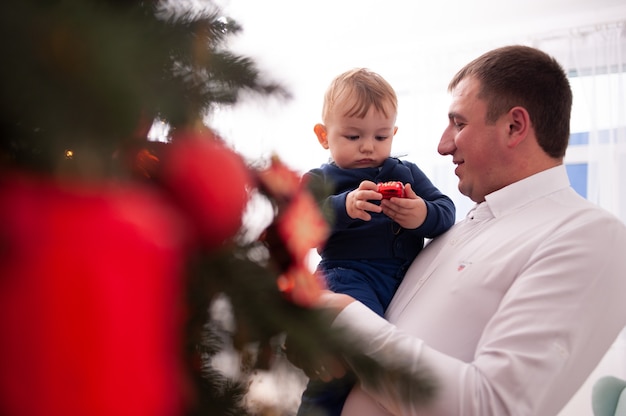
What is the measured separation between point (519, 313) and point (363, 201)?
0.41m

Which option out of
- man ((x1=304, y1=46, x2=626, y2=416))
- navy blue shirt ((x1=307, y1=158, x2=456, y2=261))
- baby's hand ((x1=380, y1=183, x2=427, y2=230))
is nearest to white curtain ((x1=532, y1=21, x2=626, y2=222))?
man ((x1=304, y1=46, x2=626, y2=416))

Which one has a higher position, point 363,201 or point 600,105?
point 600,105

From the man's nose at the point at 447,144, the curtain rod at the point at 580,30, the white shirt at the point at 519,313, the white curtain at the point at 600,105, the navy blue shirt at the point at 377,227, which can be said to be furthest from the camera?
the curtain rod at the point at 580,30

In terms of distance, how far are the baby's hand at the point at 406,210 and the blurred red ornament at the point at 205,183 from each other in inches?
36.4

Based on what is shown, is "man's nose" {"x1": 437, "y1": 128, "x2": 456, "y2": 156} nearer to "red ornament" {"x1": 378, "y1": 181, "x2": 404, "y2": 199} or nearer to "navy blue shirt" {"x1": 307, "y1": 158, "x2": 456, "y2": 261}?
"navy blue shirt" {"x1": 307, "y1": 158, "x2": 456, "y2": 261}

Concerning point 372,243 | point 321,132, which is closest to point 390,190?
point 372,243

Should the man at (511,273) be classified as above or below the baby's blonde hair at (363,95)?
below

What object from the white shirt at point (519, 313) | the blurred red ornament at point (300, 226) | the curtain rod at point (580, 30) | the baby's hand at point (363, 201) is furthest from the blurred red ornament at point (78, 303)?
the curtain rod at point (580, 30)

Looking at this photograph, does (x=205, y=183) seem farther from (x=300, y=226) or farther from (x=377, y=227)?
(x=377, y=227)

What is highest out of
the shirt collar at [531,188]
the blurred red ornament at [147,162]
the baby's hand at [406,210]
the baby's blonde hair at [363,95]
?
the baby's blonde hair at [363,95]

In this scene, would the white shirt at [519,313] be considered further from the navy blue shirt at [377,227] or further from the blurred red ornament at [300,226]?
the blurred red ornament at [300,226]

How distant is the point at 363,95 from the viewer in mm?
1360

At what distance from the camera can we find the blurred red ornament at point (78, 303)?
196mm

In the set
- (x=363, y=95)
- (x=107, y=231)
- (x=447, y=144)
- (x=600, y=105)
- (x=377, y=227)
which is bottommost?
(x=377, y=227)
